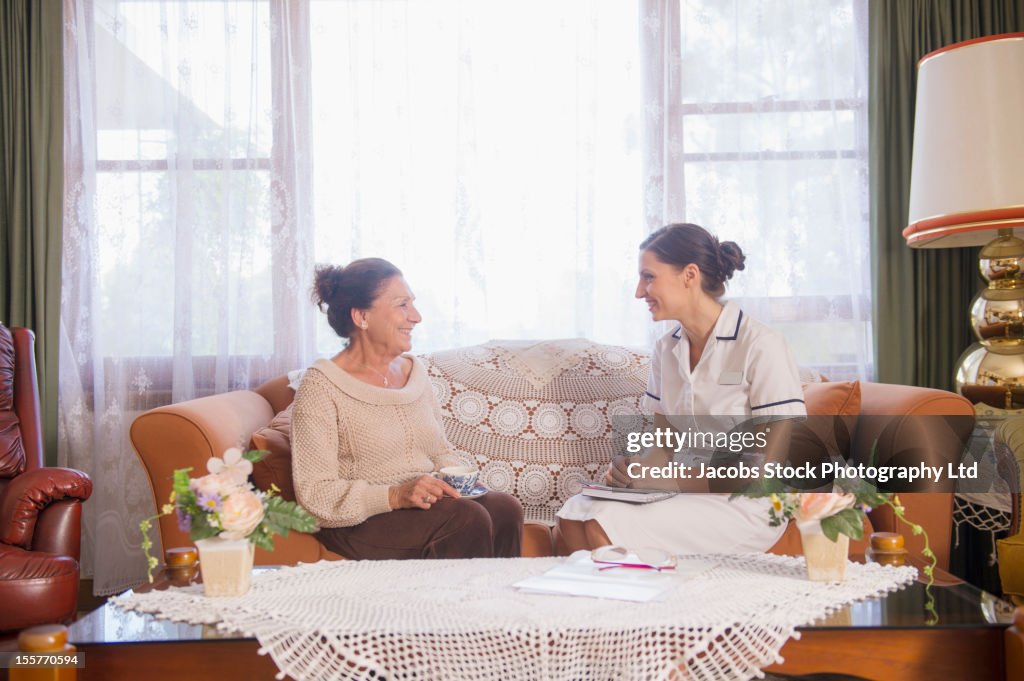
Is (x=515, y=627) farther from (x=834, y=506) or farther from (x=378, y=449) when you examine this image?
(x=378, y=449)

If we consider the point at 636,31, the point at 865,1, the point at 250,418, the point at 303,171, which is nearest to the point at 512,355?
the point at 250,418

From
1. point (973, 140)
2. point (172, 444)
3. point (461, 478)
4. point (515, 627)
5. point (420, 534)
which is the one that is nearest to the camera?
point (515, 627)

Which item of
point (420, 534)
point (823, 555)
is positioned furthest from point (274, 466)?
point (823, 555)

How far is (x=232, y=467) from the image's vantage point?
1620 millimetres

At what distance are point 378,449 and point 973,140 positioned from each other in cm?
194

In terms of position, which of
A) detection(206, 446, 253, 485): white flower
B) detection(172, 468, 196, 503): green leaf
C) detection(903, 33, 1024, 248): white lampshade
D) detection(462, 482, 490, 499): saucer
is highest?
detection(903, 33, 1024, 248): white lampshade

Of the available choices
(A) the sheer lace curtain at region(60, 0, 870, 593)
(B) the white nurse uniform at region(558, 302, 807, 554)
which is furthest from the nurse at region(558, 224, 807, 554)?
(A) the sheer lace curtain at region(60, 0, 870, 593)

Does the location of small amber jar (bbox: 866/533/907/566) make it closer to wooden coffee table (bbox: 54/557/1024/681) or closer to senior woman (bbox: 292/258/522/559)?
wooden coffee table (bbox: 54/557/1024/681)

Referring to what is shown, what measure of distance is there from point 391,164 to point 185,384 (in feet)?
3.77

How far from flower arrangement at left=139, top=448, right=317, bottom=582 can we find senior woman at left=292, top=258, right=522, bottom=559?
0.60 m

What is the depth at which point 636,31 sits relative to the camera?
3441 millimetres

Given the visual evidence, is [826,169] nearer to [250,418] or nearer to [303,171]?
[303,171]

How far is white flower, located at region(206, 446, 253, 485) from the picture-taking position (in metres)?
1.60

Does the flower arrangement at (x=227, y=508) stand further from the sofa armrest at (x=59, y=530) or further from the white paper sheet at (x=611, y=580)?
the sofa armrest at (x=59, y=530)
